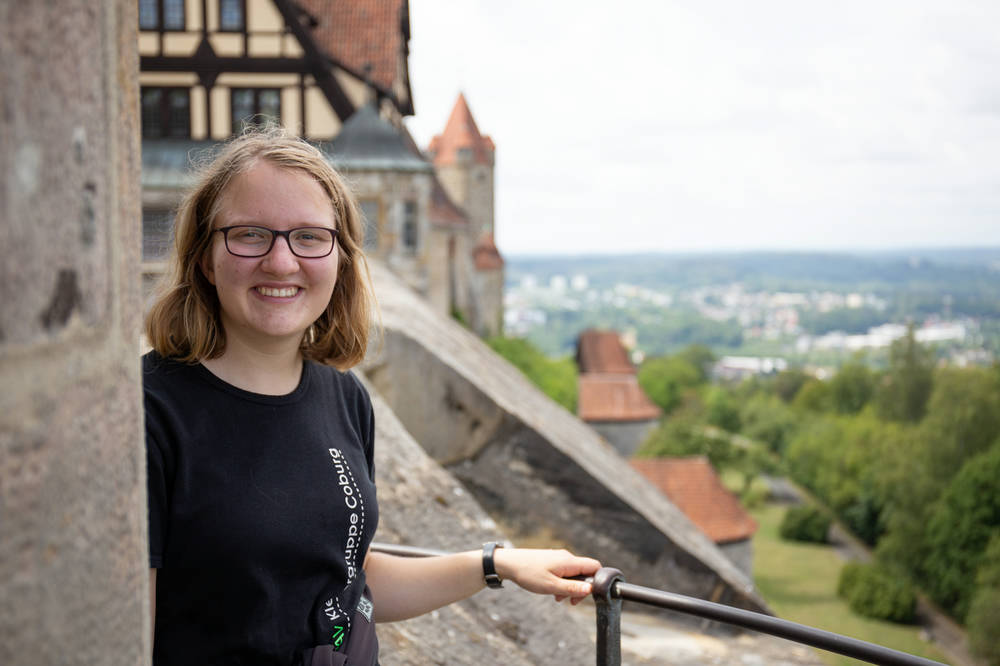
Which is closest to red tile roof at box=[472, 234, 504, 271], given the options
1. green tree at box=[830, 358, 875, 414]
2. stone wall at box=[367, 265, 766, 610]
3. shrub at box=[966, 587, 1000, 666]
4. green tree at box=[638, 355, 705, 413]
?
shrub at box=[966, 587, 1000, 666]

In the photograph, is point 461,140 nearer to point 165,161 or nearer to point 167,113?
point 167,113

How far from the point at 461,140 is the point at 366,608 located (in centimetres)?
3598

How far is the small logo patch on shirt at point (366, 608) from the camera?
6.30ft

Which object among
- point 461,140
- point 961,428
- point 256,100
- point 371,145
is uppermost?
point 461,140

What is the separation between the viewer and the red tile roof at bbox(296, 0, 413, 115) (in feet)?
48.6

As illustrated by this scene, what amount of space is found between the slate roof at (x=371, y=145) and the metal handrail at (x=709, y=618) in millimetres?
12050

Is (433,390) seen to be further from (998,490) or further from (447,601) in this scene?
(998,490)

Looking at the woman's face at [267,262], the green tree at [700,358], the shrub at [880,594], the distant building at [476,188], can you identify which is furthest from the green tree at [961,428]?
the green tree at [700,358]

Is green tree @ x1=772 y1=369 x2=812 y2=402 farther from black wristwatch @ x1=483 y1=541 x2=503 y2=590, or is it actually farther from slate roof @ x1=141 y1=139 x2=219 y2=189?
black wristwatch @ x1=483 y1=541 x2=503 y2=590

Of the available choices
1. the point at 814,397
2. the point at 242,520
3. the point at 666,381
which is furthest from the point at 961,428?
the point at 666,381

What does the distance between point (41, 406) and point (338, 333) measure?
114cm

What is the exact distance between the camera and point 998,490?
97.0 ft

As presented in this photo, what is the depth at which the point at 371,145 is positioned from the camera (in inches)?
540

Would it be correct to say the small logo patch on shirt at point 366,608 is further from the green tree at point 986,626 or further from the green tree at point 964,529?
the green tree at point 964,529
